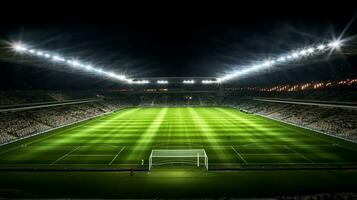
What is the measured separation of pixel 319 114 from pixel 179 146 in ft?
91.3

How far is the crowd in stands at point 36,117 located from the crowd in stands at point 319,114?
124 feet

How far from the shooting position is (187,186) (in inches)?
737

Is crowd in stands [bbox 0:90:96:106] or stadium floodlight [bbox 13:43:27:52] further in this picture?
crowd in stands [bbox 0:90:96:106]

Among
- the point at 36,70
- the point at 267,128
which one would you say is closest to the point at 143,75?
the point at 36,70

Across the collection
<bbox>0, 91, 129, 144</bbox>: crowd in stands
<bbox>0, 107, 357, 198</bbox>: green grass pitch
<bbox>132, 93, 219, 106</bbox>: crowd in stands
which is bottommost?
<bbox>0, 107, 357, 198</bbox>: green grass pitch

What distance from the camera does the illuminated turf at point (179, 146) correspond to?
2503 cm

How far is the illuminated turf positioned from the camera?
25.0 m

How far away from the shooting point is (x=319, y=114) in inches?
1875

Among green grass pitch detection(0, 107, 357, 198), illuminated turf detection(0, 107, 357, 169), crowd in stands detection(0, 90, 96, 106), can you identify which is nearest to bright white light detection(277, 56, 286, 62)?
illuminated turf detection(0, 107, 357, 169)

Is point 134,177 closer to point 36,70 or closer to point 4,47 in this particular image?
point 4,47

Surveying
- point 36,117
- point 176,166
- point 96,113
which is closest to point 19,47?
point 36,117

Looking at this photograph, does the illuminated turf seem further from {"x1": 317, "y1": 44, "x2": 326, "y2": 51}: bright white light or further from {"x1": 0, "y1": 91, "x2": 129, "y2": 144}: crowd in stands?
{"x1": 317, "y1": 44, "x2": 326, "y2": 51}: bright white light

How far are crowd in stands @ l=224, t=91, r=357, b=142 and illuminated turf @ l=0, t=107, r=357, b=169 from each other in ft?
A: 8.95

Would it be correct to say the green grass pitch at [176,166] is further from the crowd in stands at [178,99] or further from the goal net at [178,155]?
the crowd in stands at [178,99]
